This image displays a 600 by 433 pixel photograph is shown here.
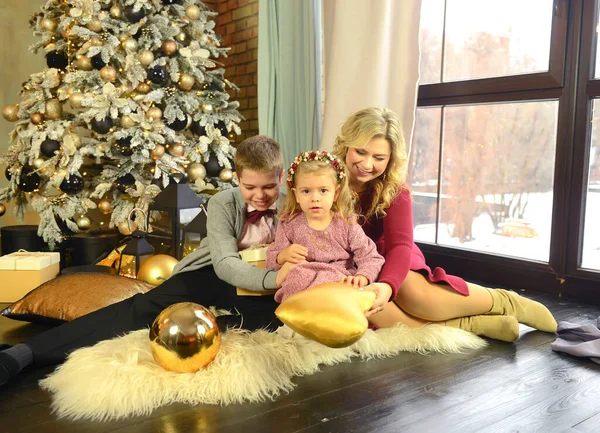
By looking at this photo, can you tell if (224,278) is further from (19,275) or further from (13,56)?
(13,56)

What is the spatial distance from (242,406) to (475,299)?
1.00m

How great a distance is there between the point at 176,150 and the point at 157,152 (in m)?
0.13

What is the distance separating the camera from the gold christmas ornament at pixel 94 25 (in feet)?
10.9

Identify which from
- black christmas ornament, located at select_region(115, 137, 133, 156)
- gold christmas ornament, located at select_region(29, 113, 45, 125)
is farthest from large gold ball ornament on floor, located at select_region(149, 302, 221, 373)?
gold christmas ornament, located at select_region(29, 113, 45, 125)

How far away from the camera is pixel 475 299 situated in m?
2.08

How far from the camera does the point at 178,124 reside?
138 inches

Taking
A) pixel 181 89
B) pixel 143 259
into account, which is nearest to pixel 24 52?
pixel 181 89

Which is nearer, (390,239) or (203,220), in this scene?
(390,239)

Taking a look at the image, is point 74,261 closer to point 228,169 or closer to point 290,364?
point 228,169

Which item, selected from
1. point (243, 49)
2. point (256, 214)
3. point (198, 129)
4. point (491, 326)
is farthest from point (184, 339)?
point (243, 49)

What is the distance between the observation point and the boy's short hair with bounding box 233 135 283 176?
6.24 feet

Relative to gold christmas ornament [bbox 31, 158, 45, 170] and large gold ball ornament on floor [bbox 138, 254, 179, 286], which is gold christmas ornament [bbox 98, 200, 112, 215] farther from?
large gold ball ornament on floor [bbox 138, 254, 179, 286]

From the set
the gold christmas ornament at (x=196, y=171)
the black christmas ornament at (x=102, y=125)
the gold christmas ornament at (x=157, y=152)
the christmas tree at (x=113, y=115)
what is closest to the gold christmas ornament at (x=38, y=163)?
the christmas tree at (x=113, y=115)

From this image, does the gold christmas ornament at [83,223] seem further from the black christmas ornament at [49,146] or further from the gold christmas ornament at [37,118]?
the gold christmas ornament at [37,118]
